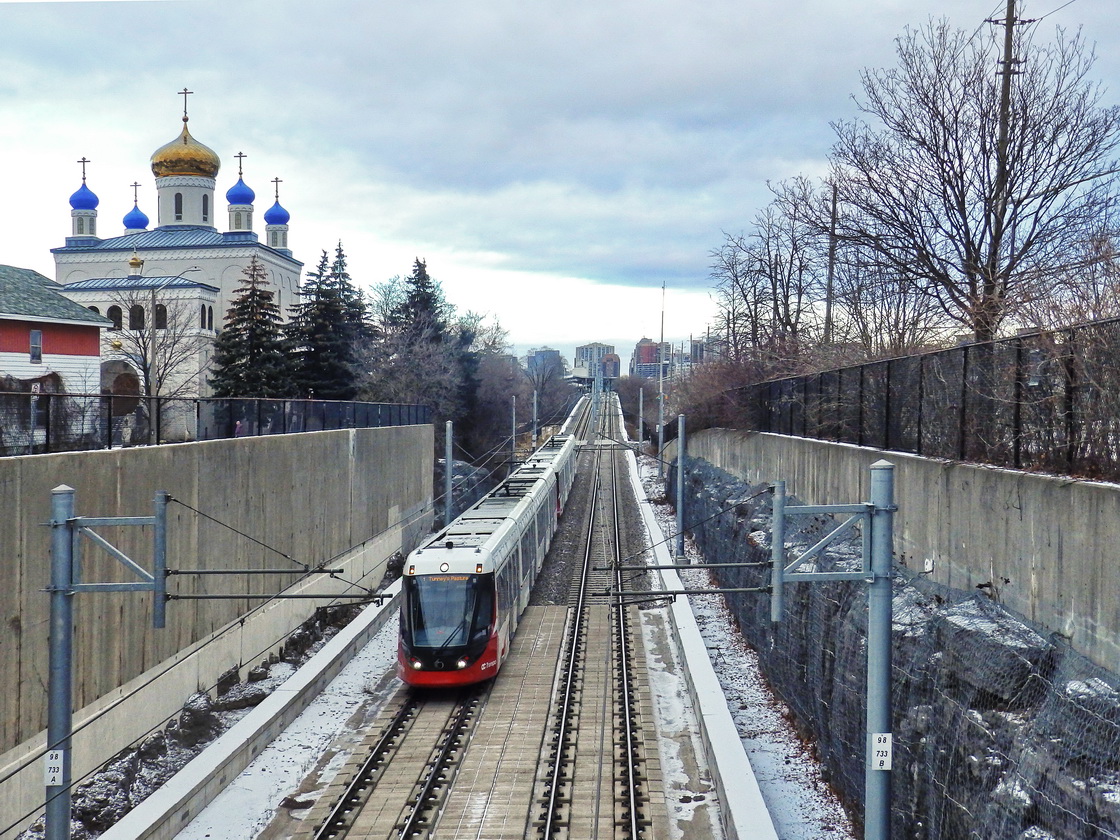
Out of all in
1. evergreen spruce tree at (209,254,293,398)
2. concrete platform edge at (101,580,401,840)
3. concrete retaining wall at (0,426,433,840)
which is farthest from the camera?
evergreen spruce tree at (209,254,293,398)

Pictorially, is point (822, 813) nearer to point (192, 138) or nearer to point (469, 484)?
point (469, 484)

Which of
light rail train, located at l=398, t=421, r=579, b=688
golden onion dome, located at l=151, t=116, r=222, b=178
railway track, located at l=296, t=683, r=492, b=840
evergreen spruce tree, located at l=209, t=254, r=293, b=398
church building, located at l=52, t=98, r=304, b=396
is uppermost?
golden onion dome, located at l=151, t=116, r=222, b=178

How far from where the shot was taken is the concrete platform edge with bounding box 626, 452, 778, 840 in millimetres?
11227

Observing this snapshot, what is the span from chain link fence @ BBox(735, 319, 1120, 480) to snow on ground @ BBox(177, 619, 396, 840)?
9.71 m

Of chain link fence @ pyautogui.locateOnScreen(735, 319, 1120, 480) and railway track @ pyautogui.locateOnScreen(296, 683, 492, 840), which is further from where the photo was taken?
railway track @ pyautogui.locateOnScreen(296, 683, 492, 840)

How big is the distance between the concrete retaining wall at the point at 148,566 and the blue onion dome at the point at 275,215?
168 feet

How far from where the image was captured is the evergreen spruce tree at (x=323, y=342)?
5103cm

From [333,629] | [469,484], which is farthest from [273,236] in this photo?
[333,629]

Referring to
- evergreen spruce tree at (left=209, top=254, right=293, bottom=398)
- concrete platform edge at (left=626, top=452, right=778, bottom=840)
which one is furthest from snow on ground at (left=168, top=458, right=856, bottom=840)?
evergreen spruce tree at (left=209, top=254, right=293, bottom=398)

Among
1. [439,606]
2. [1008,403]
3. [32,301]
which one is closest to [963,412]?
[1008,403]

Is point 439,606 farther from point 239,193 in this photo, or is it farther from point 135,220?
point 135,220

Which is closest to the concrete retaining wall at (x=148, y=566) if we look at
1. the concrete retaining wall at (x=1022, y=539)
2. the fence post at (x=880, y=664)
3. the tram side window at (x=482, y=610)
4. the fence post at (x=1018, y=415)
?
the tram side window at (x=482, y=610)

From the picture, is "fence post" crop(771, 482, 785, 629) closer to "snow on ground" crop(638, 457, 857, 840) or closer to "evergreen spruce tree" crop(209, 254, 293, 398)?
"snow on ground" crop(638, 457, 857, 840)

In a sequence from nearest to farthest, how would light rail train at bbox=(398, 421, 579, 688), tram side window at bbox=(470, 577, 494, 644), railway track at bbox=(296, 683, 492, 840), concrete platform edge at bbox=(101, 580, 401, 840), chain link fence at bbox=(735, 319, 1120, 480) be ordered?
1. chain link fence at bbox=(735, 319, 1120, 480)
2. concrete platform edge at bbox=(101, 580, 401, 840)
3. railway track at bbox=(296, 683, 492, 840)
4. light rail train at bbox=(398, 421, 579, 688)
5. tram side window at bbox=(470, 577, 494, 644)
